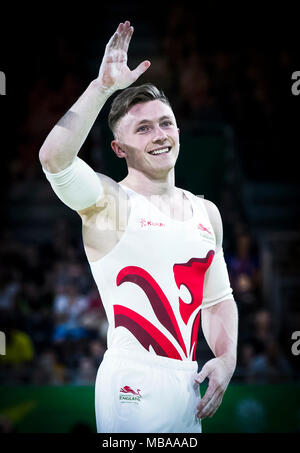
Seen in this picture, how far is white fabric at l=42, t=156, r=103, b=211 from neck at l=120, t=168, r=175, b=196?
0.35 m

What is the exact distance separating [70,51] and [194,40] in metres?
2.34

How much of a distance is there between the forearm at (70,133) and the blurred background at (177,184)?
3646 millimetres

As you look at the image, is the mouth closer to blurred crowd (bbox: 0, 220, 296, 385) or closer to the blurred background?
the blurred background

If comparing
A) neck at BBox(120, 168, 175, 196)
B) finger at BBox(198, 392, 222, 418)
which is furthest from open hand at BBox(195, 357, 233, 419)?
neck at BBox(120, 168, 175, 196)

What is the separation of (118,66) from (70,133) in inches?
15.3

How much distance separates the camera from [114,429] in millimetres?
3031

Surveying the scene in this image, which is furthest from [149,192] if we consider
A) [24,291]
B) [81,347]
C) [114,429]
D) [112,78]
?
[24,291]

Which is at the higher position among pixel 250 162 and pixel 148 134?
pixel 250 162

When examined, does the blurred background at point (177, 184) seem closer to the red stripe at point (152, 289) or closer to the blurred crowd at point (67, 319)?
the blurred crowd at point (67, 319)

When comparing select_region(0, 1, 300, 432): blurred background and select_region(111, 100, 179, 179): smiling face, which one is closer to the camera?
select_region(111, 100, 179, 179): smiling face

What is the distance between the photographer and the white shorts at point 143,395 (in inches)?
118

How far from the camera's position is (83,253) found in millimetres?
9117

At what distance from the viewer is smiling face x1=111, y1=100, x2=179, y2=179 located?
130 inches

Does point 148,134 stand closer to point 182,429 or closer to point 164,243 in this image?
point 164,243
